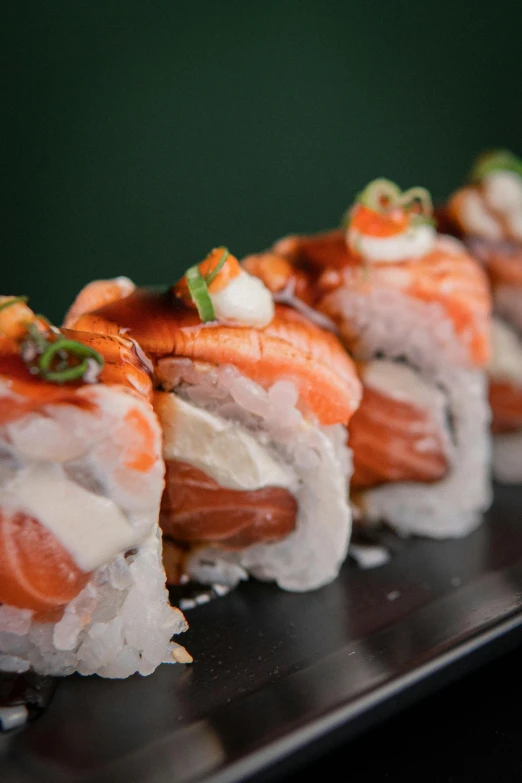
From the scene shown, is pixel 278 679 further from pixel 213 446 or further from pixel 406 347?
pixel 406 347

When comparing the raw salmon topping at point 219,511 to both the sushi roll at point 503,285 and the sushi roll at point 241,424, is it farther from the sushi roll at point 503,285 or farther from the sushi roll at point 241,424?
the sushi roll at point 503,285

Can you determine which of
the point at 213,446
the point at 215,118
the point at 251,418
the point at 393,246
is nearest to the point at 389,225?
the point at 393,246

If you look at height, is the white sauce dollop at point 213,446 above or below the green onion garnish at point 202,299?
below

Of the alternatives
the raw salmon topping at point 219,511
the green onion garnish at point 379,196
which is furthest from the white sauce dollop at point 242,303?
the green onion garnish at point 379,196

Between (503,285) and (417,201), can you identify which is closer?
(417,201)

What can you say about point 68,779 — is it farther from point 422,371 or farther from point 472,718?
point 422,371
